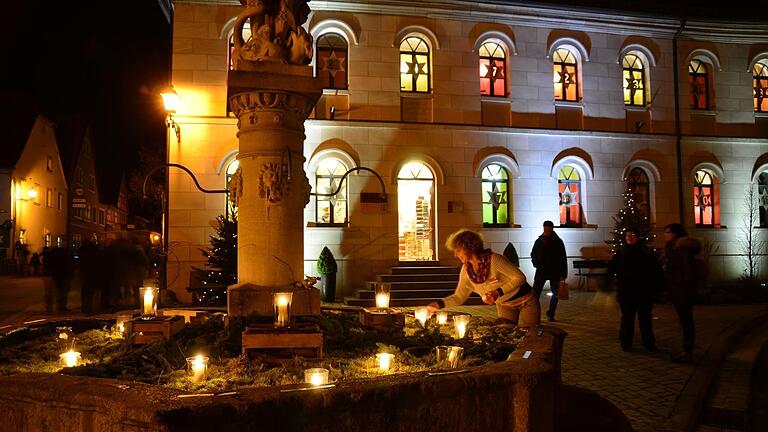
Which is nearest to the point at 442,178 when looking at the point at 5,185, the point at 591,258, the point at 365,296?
the point at 365,296

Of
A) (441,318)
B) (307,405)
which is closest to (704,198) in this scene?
(441,318)

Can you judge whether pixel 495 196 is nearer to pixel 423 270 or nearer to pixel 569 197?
pixel 569 197

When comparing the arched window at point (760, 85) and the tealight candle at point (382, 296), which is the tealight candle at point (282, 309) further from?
the arched window at point (760, 85)

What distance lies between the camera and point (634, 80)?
64.5 feet

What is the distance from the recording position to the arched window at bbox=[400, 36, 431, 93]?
1778 centimetres

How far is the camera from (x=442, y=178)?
17.4m

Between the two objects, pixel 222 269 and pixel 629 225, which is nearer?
pixel 222 269

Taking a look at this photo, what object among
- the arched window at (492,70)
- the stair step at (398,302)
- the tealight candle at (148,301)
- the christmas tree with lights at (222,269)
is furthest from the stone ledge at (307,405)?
the arched window at (492,70)

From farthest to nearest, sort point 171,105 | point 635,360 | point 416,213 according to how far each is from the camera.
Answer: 1. point 416,213
2. point 171,105
3. point 635,360

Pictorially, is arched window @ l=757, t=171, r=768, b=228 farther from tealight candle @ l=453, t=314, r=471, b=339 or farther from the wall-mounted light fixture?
the wall-mounted light fixture

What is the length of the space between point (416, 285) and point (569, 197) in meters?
6.32

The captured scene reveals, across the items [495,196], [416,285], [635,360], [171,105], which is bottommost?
[635,360]

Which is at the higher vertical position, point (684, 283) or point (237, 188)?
point (237, 188)

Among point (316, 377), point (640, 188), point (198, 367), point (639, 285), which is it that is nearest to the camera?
point (316, 377)
